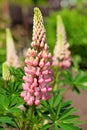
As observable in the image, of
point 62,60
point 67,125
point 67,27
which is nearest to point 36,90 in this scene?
point 67,125

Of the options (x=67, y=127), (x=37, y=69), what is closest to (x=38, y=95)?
(x=37, y=69)

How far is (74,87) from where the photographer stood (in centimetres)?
285

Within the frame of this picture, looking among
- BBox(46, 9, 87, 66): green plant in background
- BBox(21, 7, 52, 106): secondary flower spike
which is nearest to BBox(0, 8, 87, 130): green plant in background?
BBox(21, 7, 52, 106): secondary flower spike

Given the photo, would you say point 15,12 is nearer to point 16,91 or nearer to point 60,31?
point 60,31

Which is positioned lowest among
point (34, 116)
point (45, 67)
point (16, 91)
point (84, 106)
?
point (84, 106)

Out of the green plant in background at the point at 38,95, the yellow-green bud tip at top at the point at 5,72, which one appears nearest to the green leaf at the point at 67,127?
the green plant in background at the point at 38,95

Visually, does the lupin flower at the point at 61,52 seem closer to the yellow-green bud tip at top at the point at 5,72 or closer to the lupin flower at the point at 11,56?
the lupin flower at the point at 11,56

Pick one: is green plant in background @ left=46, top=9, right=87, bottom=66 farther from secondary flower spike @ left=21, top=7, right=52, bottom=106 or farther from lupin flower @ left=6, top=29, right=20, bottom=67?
secondary flower spike @ left=21, top=7, right=52, bottom=106

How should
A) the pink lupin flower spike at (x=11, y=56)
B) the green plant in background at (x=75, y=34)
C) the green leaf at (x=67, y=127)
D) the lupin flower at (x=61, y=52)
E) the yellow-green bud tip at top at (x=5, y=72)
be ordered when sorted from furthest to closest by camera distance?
the green plant in background at (x=75, y=34)
the pink lupin flower spike at (x=11, y=56)
the lupin flower at (x=61, y=52)
the yellow-green bud tip at top at (x=5, y=72)
the green leaf at (x=67, y=127)

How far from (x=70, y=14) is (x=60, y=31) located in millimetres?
6438

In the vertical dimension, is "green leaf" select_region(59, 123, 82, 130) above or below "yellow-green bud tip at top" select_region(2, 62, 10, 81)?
below

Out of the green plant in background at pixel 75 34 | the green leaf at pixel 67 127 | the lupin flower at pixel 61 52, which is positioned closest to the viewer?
the green leaf at pixel 67 127

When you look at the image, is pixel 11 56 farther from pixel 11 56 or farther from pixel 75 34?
pixel 75 34

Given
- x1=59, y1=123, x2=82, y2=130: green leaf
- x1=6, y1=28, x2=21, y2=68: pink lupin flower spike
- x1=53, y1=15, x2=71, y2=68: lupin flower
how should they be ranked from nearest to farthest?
A: x1=59, y1=123, x2=82, y2=130: green leaf
x1=53, y1=15, x2=71, y2=68: lupin flower
x1=6, y1=28, x2=21, y2=68: pink lupin flower spike
